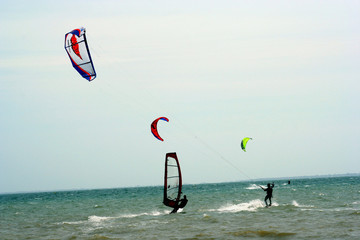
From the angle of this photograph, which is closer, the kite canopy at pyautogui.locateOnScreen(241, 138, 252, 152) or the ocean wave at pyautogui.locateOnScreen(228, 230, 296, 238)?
the ocean wave at pyautogui.locateOnScreen(228, 230, 296, 238)

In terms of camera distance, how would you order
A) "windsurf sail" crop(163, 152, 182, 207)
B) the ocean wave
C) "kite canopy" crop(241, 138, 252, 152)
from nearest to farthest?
1. the ocean wave
2. "windsurf sail" crop(163, 152, 182, 207)
3. "kite canopy" crop(241, 138, 252, 152)

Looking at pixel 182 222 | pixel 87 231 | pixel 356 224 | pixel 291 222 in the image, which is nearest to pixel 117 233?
pixel 87 231

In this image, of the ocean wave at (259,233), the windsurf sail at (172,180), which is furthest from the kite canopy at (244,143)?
the ocean wave at (259,233)

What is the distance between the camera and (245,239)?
42.8 feet

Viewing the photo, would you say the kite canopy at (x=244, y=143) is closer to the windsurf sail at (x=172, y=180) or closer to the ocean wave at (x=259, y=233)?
the windsurf sail at (x=172, y=180)

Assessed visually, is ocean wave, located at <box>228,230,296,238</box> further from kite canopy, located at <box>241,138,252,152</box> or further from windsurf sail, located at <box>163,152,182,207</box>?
kite canopy, located at <box>241,138,252,152</box>

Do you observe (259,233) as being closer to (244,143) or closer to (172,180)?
(172,180)

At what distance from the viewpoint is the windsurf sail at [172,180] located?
773 inches

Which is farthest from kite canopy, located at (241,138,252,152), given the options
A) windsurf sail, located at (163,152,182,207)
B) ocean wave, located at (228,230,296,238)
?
ocean wave, located at (228,230,296,238)

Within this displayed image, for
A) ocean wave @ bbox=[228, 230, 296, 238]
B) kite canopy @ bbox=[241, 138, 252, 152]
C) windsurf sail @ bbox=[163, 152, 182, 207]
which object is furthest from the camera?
kite canopy @ bbox=[241, 138, 252, 152]

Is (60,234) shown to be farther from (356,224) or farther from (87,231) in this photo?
(356,224)

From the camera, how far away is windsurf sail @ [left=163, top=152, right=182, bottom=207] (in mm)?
19625

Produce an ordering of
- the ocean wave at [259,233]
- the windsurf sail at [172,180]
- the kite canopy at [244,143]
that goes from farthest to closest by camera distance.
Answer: the kite canopy at [244,143] → the windsurf sail at [172,180] → the ocean wave at [259,233]

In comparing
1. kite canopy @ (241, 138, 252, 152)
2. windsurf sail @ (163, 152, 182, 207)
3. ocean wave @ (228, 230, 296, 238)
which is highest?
kite canopy @ (241, 138, 252, 152)
